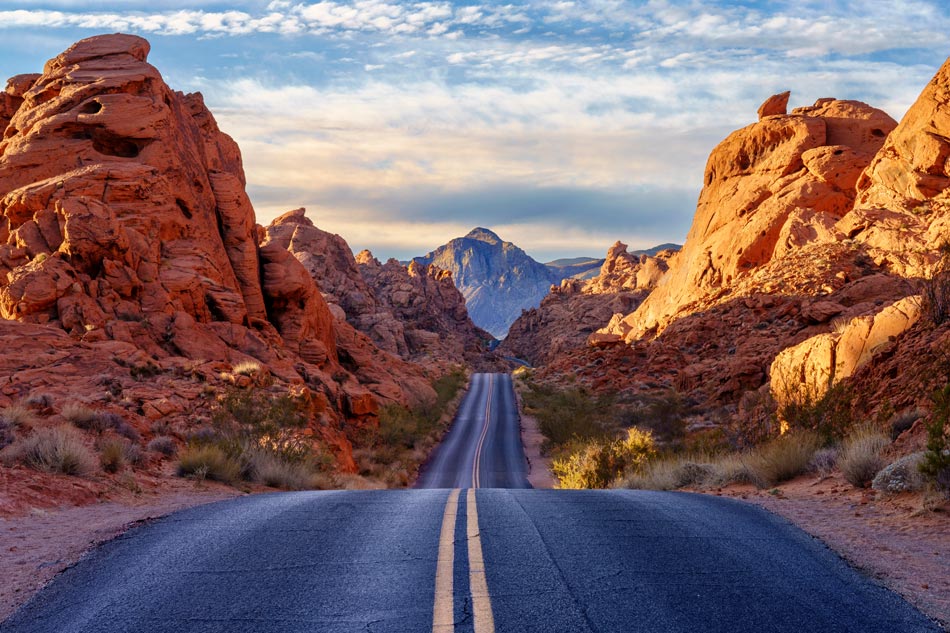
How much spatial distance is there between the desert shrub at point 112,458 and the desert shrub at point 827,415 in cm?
1350

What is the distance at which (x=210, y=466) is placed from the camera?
45.8ft

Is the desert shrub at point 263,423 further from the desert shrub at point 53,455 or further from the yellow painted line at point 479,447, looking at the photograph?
the yellow painted line at point 479,447

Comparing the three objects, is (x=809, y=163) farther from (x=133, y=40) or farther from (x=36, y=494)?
(x=36, y=494)

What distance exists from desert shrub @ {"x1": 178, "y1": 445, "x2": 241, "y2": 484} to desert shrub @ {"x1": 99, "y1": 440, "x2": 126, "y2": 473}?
46.5 inches

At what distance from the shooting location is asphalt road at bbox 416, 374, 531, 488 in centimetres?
3499

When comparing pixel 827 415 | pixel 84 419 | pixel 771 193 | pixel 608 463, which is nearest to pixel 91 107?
pixel 84 419

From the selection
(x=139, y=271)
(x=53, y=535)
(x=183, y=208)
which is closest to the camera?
(x=53, y=535)

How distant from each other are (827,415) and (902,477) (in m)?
5.57

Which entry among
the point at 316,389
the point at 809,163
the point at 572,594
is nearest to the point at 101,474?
the point at 572,594

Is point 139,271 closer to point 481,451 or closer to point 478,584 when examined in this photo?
point 481,451

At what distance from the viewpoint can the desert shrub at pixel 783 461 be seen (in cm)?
1250

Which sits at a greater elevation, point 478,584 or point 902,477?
point 478,584

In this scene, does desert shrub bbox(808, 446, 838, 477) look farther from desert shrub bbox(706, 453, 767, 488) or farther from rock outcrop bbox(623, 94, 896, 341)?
rock outcrop bbox(623, 94, 896, 341)

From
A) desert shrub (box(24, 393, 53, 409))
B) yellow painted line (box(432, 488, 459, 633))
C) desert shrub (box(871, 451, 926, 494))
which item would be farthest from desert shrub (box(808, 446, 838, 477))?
desert shrub (box(24, 393, 53, 409))
